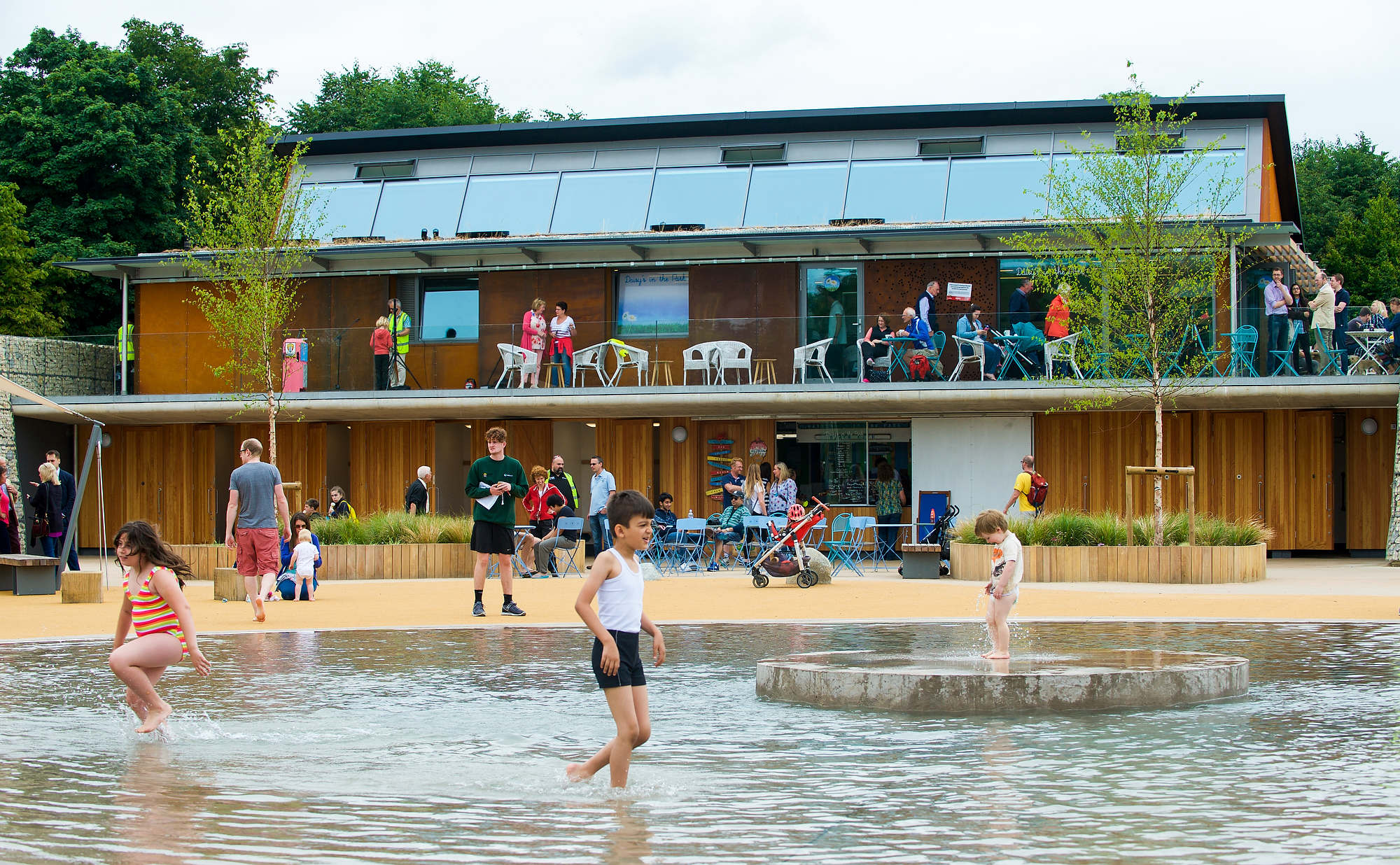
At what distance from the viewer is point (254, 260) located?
26.0 meters

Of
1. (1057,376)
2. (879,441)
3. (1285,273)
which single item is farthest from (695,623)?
(1285,273)

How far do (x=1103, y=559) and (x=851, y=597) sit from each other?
4098 mm

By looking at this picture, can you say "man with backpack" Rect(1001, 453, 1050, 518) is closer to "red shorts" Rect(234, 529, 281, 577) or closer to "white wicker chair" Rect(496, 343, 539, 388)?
"white wicker chair" Rect(496, 343, 539, 388)

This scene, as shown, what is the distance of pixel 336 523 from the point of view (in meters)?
21.1

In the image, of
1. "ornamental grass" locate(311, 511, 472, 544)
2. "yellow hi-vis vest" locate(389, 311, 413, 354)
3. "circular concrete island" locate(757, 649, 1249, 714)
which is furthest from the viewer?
"yellow hi-vis vest" locate(389, 311, 413, 354)

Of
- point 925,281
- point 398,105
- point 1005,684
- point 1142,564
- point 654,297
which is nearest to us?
point 1005,684

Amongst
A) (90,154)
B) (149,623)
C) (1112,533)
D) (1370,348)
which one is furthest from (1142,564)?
(90,154)

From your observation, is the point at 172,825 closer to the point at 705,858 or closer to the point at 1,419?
the point at 705,858

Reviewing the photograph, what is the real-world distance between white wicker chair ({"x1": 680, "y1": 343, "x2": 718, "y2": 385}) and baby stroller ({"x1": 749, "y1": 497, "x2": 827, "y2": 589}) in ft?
25.4

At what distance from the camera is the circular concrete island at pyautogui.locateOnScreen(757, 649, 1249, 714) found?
27.3ft

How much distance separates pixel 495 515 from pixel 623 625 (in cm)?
814

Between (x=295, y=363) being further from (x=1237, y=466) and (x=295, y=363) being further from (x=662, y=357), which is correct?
(x=1237, y=466)

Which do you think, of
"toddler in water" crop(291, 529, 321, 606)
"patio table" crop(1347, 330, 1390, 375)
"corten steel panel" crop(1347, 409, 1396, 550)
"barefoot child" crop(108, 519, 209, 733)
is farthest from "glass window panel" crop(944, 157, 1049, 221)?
"barefoot child" crop(108, 519, 209, 733)

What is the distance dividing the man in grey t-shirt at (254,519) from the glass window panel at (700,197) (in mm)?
15143
